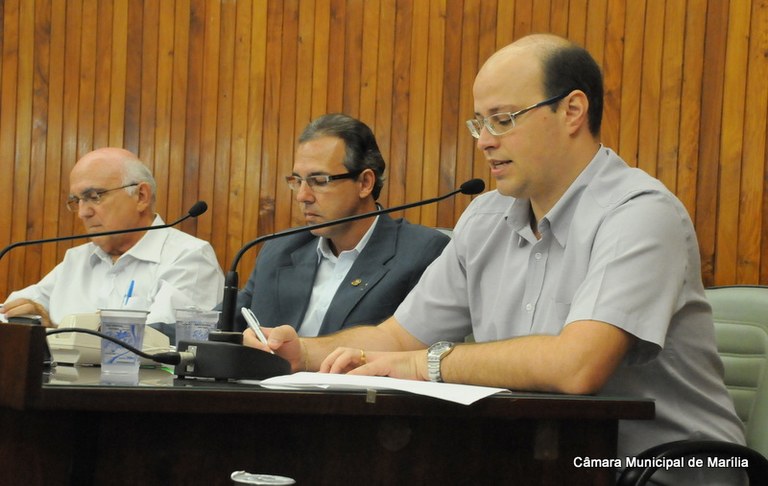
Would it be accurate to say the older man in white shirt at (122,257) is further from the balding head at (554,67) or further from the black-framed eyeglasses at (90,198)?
the balding head at (554,67)

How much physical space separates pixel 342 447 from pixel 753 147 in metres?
2.50

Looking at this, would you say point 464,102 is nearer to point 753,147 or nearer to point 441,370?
point 753,147

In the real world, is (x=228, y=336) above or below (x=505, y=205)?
below

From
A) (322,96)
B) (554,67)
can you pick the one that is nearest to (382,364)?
(554,67)

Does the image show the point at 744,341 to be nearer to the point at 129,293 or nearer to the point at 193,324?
the point at 193,324

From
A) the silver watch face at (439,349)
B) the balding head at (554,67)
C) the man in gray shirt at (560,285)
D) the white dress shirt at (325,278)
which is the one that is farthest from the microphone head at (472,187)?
the white dress shirt at (325,278)

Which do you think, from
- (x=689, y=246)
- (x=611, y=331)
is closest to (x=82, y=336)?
(x=611, y=331)

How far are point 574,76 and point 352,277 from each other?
3.65ft

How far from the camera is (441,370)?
1792 mm

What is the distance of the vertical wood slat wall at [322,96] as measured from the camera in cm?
348

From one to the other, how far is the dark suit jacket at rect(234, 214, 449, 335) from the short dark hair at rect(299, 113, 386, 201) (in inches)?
8.4

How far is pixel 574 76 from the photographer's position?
220cm

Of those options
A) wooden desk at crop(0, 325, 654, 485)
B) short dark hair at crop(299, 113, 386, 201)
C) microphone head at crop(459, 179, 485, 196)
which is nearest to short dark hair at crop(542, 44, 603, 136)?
microphone head at crop(459, 179, 485, 196)

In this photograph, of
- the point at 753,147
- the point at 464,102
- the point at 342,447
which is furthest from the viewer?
the point at 464,102
